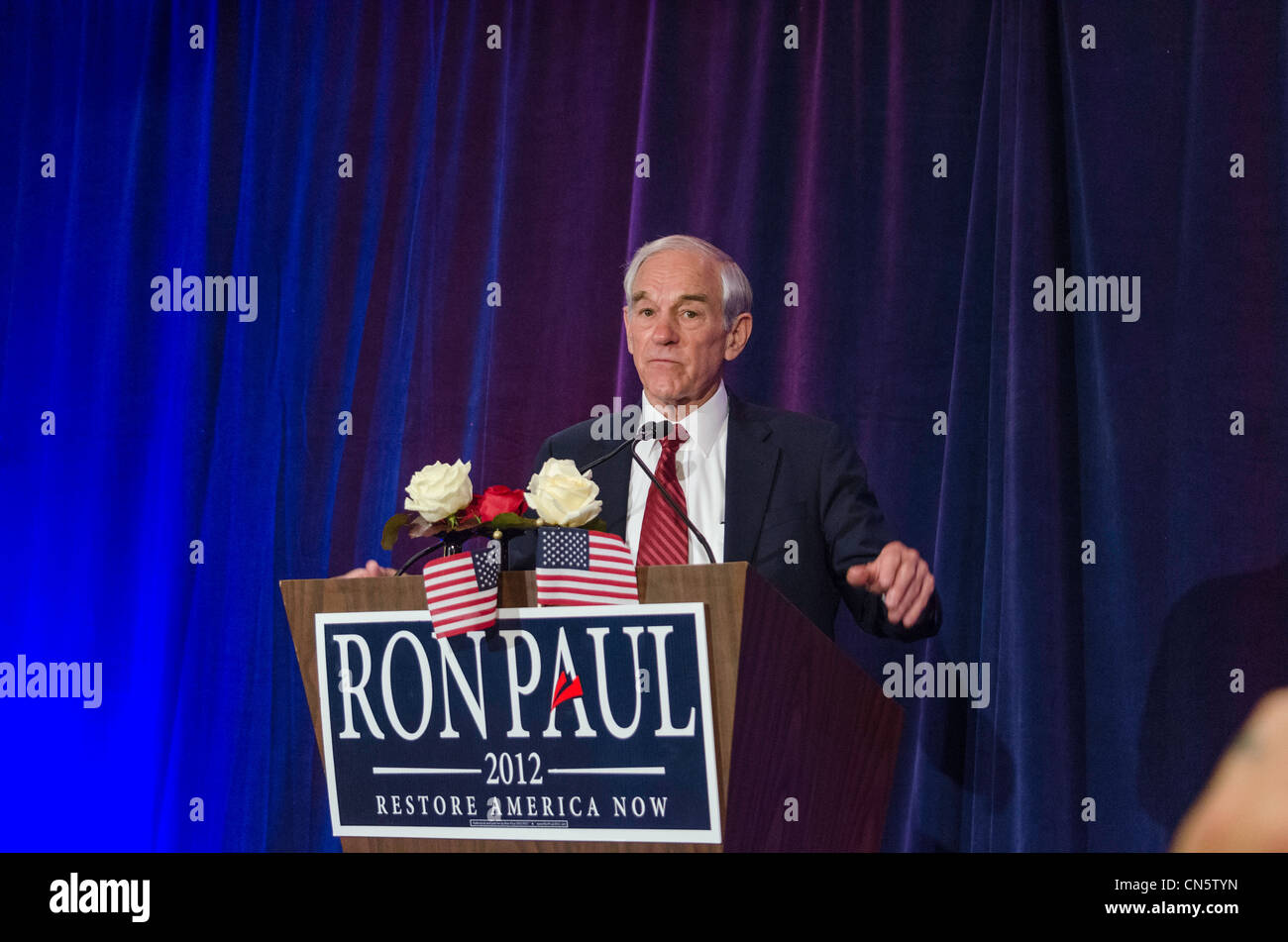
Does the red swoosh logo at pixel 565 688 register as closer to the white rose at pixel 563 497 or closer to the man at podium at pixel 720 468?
the white rose at pixel 563 497

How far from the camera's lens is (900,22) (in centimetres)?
387

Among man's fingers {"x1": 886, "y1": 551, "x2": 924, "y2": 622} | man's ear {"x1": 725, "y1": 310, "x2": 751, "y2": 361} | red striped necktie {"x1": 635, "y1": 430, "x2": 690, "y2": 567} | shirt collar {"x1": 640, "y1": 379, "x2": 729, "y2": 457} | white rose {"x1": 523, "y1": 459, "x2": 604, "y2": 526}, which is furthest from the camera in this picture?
man's ear {"x1": 725, "y1": 310, "x2": 751, "y2": 361}

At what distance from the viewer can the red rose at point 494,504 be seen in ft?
6.47

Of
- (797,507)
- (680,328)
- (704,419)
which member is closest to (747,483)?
(797,507)

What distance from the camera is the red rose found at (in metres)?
1.97

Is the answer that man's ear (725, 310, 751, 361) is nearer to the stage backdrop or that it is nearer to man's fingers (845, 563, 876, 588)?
the stage backdrop

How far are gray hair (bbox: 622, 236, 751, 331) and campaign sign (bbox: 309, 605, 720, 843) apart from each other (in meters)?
Answer: 1.54

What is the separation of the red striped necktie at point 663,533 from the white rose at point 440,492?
0.79 meters

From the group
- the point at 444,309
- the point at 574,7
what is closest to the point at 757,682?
the point at 444,309

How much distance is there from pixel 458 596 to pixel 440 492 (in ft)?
0.66

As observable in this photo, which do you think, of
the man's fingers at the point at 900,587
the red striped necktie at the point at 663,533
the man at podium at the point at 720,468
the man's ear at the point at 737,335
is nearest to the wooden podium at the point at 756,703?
the man's fingers at the point at 900,587

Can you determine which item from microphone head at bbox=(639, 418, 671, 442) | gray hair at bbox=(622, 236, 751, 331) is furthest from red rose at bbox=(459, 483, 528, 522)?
gray hair at bbox=(622, 236, 751, 331)

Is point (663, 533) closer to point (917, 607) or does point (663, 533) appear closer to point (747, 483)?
point (747, 483)

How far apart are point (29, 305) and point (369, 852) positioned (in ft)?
10.4
